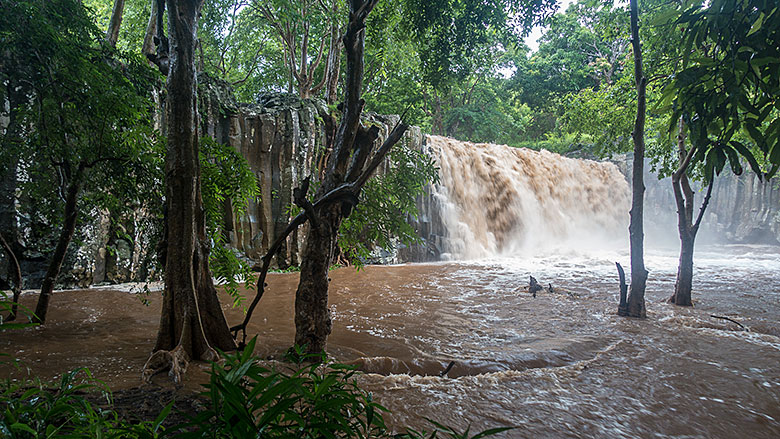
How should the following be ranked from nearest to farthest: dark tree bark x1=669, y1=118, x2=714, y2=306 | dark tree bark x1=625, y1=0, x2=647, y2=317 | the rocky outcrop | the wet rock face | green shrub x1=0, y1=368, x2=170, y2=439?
green shrub x1=0, y1=368, x2=170, y2=439
dark tree bark x1=625, y1=0, x2=647, y2=317
dark tree bark x1=669, y1=118, x2=714, y2=306
the wet rock face
the rocky outcrop

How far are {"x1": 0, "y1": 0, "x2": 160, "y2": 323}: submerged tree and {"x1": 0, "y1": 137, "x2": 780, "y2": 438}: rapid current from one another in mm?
1716

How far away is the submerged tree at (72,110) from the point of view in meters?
3.67

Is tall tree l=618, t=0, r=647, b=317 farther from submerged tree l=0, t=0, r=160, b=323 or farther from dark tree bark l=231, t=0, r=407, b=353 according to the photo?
submerged tree l=0, t=0, r=160, b=323

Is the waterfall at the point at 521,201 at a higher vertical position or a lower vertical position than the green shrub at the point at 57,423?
higher

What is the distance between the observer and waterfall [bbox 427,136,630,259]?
1664 cm

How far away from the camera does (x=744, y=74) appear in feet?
4.09

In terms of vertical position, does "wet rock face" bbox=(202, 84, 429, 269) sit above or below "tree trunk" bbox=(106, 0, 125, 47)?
below

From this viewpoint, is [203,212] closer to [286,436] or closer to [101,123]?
[101,123]

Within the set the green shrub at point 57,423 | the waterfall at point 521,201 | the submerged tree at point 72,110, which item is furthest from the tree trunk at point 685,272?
the waterfall at point 521,201

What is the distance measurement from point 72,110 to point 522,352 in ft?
17.2

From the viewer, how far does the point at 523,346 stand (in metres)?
4.75

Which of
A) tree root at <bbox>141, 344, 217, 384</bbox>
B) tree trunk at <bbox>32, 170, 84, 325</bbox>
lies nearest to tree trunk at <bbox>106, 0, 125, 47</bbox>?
tree trunk at <bbox>32, 170, 84, 325</bbox>

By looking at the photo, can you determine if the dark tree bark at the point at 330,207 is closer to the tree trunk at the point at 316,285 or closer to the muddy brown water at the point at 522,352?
the tree trunk at the point at 316,285

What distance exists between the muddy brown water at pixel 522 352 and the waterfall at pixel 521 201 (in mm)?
8045
